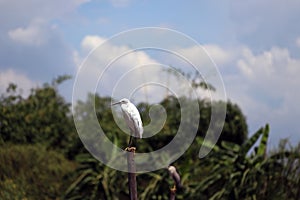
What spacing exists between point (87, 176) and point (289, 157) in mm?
3331

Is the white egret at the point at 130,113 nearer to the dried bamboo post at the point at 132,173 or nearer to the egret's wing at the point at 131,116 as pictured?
the egret's wing at the point at 131,116

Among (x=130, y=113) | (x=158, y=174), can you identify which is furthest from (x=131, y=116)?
(x=158, y=174)

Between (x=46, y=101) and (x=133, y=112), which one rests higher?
(x=46, y=101)

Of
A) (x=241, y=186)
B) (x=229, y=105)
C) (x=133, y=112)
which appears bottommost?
(x=133, y=112)

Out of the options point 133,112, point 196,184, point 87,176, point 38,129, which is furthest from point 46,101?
point 133,112

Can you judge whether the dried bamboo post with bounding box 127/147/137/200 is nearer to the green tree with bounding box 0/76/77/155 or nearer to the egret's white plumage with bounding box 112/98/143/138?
the egret's white plumage with bounding box 112/98/143/138

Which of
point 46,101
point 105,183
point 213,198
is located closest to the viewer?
point 213,198

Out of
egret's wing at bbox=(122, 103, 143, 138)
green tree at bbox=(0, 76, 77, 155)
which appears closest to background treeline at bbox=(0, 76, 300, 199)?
green tree at bbox=(0, 76, 77, 155)

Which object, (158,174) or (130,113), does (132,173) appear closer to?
(130,113)

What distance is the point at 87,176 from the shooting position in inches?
452

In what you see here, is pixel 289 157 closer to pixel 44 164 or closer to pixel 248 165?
pixel 248 165

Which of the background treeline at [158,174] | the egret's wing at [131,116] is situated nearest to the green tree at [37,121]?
the background treeline at [158,174]

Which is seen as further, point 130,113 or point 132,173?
point 130,113

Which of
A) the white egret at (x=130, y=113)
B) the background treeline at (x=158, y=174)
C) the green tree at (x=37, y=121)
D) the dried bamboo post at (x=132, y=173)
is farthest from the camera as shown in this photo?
the green tree at (x=37, y=121)
